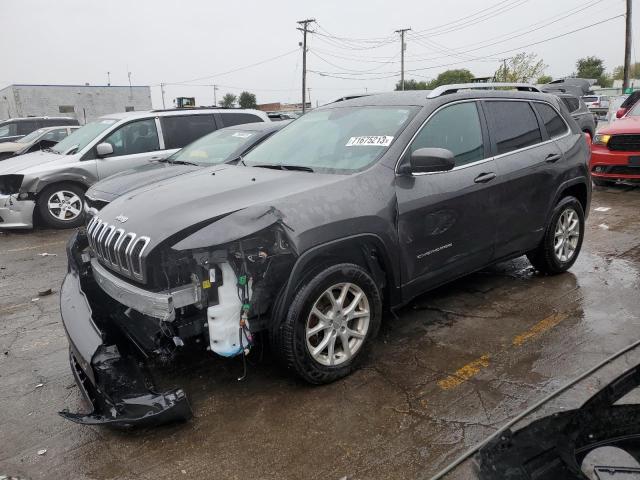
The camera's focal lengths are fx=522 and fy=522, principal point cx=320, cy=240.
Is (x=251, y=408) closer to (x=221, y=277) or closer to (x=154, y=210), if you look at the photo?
(x=221, y=277)

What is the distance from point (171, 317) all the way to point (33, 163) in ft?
23.1

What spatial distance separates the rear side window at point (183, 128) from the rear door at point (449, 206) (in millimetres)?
5665

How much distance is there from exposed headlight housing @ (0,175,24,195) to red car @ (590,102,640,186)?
1001 cm

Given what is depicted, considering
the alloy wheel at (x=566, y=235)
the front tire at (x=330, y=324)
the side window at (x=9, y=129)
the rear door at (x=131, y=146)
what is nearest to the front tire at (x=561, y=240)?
the alloy wheel at (x=566, y=235)

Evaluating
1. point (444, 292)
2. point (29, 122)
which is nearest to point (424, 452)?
point (444, 292)

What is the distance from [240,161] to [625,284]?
380 cm

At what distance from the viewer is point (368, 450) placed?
2707 mm

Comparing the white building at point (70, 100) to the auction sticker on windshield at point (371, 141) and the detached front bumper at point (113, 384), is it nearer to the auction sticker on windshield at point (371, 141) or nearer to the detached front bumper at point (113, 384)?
the auction sticker on windshield at point (371, 141)

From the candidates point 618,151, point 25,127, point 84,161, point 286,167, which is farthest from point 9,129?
point 618,151

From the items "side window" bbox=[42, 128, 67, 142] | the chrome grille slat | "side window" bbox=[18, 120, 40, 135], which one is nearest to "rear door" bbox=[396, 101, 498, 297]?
the chrome grille slat

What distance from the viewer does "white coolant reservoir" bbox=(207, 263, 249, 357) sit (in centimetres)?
284

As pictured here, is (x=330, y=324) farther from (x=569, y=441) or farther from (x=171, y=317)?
(x=569, y=441)

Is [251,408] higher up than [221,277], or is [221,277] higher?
[221,277]

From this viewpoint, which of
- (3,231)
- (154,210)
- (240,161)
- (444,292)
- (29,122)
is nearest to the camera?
(154,210)
